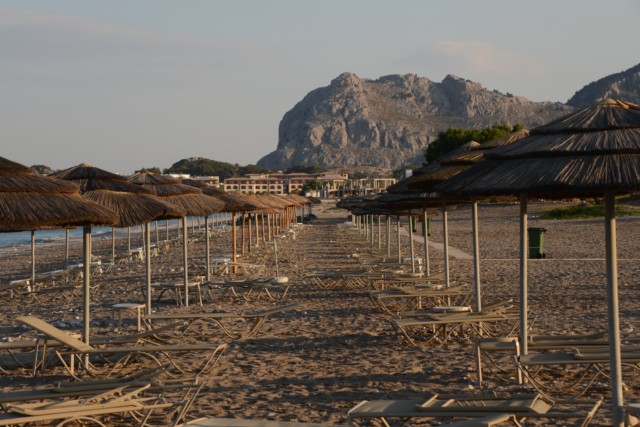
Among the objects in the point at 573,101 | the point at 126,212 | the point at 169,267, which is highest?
the point at 573,101

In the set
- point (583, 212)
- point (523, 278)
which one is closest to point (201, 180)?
point (583, 212)

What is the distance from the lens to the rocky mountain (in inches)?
7259

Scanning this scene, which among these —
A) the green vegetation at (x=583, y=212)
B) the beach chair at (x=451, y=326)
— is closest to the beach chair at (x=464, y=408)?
the beach chair at (x=451, y=326)

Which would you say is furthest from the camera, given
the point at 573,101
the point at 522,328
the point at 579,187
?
the point at 573,101

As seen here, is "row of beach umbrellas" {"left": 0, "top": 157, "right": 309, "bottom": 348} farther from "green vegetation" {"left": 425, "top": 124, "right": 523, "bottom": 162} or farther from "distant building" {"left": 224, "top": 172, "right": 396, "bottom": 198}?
"distant building" {"left": 224, "top": 172, "right": 396, "bottom": 198}

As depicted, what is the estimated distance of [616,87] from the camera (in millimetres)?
187500

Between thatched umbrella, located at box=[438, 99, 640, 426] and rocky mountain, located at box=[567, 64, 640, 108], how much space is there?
186 meters

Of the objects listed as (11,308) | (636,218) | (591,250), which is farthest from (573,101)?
(11,308)

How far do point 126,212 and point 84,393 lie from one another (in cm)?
406

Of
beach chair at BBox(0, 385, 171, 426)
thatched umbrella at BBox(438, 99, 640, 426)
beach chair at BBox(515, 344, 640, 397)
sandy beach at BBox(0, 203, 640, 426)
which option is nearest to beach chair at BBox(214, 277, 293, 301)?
sandy beach at BBox(0, 203, 640, 426)

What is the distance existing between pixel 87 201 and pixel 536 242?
14560mm

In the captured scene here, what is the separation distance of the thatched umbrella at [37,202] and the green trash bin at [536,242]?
46.8 feet

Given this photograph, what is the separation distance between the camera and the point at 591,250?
2262cm

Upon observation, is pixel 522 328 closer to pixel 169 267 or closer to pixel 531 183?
pixel 531 183
